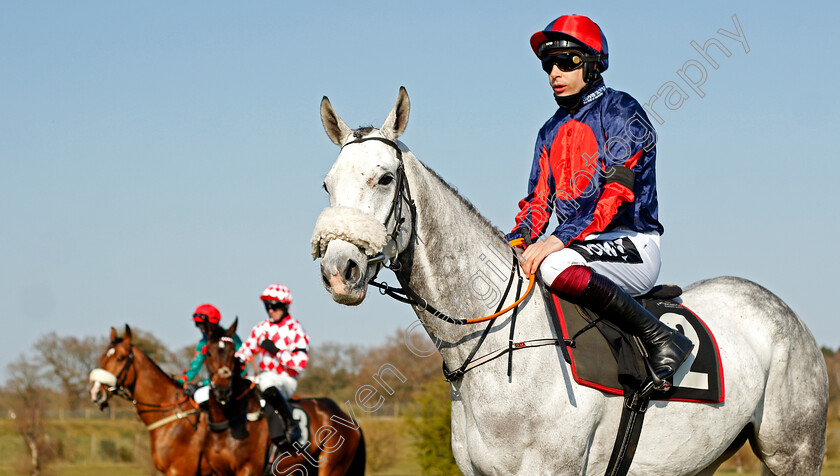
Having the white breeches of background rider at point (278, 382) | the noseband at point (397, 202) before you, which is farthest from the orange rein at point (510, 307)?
the white breeches of background rider at point (278, 382)

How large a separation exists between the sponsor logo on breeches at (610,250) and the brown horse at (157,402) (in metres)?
7.82

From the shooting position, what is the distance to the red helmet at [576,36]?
13.6ft

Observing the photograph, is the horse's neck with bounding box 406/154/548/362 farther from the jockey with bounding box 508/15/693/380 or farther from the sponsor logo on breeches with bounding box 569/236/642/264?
the sponsor logo on breeches with bounding box 569/236/642/264

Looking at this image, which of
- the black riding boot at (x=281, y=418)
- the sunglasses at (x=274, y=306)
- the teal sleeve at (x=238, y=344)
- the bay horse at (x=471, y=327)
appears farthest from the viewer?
the teal sleeve at (x=238, y=344)

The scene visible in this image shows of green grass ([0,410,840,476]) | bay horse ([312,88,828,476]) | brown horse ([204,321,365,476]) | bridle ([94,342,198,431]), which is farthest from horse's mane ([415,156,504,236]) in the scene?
green grass ([0,410,840,476])

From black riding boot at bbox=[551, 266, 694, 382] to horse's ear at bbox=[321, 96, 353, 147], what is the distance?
1.17 meters

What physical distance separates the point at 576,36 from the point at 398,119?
117cm

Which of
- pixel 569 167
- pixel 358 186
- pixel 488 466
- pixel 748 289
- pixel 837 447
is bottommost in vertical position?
pixel 837 447

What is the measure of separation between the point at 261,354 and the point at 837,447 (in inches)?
756

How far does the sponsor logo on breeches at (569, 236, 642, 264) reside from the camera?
3.85 meters

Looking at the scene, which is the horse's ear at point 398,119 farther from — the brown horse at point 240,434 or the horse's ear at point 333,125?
the brown horse at point 240,434

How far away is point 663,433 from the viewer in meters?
3.89

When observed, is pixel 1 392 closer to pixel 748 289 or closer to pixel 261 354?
pixel 261 354

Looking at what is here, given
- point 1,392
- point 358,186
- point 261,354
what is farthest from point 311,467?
point 1,392
